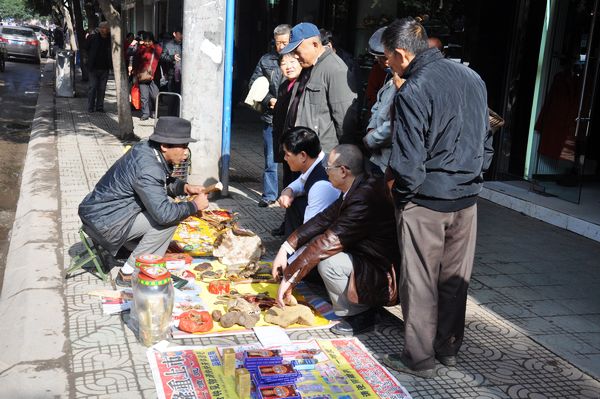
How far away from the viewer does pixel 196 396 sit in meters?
3.21

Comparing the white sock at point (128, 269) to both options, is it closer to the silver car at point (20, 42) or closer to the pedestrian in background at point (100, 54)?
the pedestrian in background at point (100, 54)

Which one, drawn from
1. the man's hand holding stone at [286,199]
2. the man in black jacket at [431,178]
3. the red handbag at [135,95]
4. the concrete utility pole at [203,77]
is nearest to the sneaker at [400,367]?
the man in black jacket at [431,178]

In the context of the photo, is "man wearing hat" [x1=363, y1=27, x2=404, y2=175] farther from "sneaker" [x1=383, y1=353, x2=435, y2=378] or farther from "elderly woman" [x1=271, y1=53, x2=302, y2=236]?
"sneaker" [x1=383, y1=353, x2=435, y2=378]

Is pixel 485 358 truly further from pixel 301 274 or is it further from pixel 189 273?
pixel 189 273

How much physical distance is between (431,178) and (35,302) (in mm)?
2694

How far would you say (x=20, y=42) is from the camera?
98.6 ft

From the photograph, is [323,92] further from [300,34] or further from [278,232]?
[278,232]

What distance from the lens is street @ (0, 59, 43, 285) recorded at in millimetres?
7209

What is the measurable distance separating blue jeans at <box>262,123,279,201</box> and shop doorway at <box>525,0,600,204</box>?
306 centimetres

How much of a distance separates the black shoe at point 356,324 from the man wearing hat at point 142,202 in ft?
4.26

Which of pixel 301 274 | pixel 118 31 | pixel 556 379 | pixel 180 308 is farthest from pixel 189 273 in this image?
pixel 118 31

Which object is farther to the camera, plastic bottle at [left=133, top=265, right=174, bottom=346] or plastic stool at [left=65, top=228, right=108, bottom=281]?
plastic stool at [left=65, top=228, right=108, bottom=281]

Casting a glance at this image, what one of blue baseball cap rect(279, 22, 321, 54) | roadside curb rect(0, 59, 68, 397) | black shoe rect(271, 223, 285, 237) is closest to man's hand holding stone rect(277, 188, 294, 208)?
black shoe rect(271, 223, 285, 237)

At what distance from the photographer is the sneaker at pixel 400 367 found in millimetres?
3570
